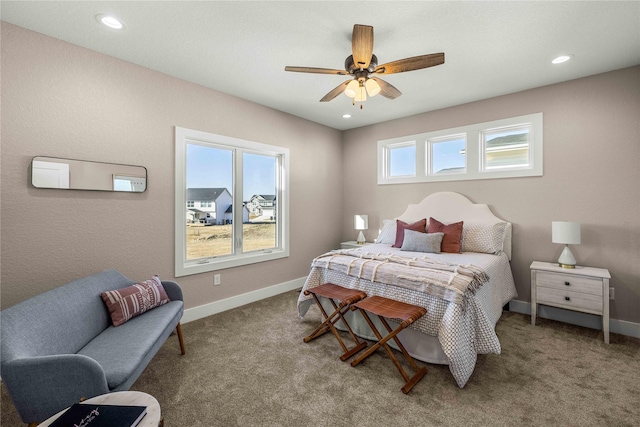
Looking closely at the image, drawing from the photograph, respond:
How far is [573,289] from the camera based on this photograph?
2.74 m

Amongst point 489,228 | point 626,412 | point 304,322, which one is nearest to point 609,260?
point 489,228

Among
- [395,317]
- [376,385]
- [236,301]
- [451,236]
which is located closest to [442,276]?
[395,317]

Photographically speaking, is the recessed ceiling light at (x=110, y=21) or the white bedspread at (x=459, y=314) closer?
the white bedspread at (x=459, y=314)

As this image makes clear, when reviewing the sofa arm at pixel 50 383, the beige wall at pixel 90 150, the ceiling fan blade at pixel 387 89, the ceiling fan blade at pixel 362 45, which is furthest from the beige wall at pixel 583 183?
the sofa arm at pixel 50 383

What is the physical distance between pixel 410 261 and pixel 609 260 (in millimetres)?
2167

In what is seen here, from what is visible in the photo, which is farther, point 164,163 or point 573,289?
point 164,163

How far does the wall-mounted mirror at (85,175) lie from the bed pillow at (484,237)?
3690 millimetres

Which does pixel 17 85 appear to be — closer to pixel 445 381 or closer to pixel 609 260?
pixel 445 381

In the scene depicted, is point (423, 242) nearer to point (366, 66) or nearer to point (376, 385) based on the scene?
point (376, 385)

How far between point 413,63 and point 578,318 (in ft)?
10.5

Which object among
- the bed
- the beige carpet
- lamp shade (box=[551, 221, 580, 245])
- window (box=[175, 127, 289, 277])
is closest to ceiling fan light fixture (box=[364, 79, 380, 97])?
the bed

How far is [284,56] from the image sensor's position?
2607 millimetres

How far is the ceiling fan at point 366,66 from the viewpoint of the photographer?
190cm

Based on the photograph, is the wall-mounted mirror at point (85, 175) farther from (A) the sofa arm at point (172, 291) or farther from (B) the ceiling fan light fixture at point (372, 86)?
(B) the ceiling fan light fixture at point (372, 86)
